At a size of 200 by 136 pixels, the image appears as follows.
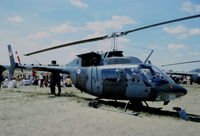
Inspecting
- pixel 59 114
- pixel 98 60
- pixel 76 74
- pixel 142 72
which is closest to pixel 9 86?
pixel 76 74

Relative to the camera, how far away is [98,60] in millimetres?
12336

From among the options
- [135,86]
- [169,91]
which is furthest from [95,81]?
[169,91]

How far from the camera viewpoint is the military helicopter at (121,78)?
9344 mm

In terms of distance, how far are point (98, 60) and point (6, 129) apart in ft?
22.3

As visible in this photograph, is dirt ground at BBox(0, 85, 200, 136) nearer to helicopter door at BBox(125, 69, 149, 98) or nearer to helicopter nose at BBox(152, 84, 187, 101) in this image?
helicopter nose at BBox(152, 84, 187, 101)

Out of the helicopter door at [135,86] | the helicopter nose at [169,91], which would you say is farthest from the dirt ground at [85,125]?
the helicopter door at [135,86]

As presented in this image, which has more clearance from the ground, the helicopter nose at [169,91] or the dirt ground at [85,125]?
the helicopter nose at [169,91]

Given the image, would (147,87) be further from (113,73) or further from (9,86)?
(9,86)

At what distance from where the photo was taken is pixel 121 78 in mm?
10680

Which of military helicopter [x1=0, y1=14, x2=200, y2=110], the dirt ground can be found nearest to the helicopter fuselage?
military helicopter [x1=0, y1=14, x2=200, y2=110]

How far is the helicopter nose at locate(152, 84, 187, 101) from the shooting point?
9.06 metres

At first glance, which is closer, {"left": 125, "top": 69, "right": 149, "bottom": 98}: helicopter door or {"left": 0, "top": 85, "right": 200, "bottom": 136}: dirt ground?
{"left": 0, "top": 85, "right": 200, "bottom": 136}: dirt ground

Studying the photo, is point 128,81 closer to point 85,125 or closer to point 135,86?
point 135,86

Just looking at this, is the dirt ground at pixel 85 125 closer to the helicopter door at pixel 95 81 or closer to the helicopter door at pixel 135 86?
the helicopter door at pixel 135 86
